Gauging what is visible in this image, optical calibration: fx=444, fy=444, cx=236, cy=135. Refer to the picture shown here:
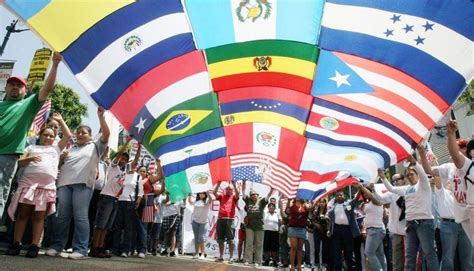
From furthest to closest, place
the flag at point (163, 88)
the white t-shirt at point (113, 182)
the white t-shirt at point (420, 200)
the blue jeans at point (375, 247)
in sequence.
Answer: the flag at point (163, 88) < the blue jeans at point (375, 247) < the white t-shirt at point (113, 182) < the white t-shirt at point (420, 200)

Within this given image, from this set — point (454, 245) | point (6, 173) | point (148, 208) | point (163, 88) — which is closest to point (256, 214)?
point (148, 208)

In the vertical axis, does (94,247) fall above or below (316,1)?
below

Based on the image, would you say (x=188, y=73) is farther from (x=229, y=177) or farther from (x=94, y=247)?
(x=229, y=177)

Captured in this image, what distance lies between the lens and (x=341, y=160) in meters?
10.8

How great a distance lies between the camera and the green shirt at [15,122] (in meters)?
4.75

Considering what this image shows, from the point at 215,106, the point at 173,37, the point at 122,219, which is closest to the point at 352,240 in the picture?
the point at 215,106

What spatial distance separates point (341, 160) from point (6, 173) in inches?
310

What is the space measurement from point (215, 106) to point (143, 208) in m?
2.70

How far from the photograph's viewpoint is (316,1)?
6543 millimetres

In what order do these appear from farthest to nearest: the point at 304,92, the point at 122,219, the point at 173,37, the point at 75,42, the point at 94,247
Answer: the point at 304,92
the point at 122,219
the point at 173,37
the point at 94,247
the point at 75,42

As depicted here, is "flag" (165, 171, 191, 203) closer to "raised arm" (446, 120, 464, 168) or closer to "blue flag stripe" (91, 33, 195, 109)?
"blue flag stripe" (91, 33, 195, 109)

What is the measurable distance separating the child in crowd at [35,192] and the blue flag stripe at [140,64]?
1865 mm

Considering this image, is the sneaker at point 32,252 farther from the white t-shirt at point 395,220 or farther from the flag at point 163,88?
the white t-shirt at point 395,220

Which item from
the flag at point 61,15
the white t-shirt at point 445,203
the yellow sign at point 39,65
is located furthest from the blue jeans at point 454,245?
the yellow sign at point 39,65
